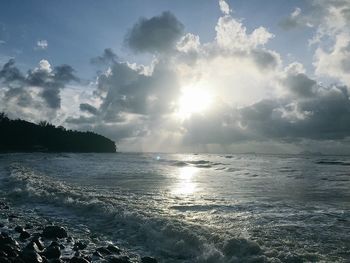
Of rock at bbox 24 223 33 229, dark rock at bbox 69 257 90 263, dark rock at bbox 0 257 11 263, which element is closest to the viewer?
dark rock at bbox 0 257 11 263

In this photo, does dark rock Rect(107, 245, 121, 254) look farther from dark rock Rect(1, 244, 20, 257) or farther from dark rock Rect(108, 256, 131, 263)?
dark rock Rect(1, 244, 20, 257)

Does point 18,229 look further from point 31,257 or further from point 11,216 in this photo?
point 31,257

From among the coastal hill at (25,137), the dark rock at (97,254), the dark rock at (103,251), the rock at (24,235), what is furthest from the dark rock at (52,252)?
the coastal hill at (25,137)

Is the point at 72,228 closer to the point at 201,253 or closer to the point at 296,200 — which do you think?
the point at 201,253

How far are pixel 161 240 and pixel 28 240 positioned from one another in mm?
4713

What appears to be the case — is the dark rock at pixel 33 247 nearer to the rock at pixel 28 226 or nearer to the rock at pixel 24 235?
the rock at pixel 24 235

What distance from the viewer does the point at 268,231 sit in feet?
46.7

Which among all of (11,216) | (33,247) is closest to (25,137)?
(11,216)

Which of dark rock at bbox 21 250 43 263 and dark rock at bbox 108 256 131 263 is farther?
dark rock at bbox 108 256 131 263

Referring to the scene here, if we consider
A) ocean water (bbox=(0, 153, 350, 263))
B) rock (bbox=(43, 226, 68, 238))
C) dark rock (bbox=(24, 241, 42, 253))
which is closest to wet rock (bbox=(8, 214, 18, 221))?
ocean water (bbox=(0, 153, 350, 263))

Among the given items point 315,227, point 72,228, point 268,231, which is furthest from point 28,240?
point 315,227

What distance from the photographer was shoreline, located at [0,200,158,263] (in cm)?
970

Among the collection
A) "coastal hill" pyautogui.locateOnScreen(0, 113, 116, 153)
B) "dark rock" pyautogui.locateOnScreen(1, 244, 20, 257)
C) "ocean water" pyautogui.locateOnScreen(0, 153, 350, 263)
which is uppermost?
"coastal hill" pyautogui.locateOnScreen(0, 113, 116, 153)

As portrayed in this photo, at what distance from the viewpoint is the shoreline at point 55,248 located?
9.70 meters
